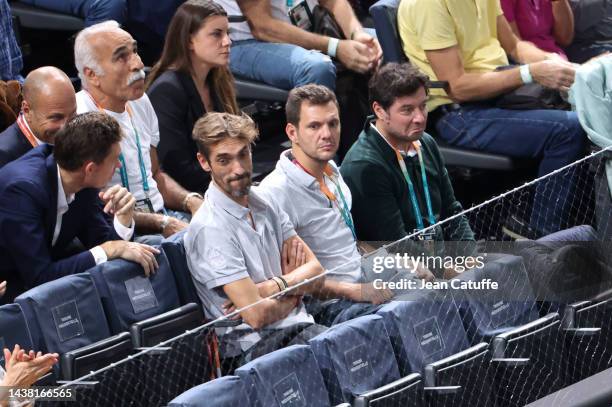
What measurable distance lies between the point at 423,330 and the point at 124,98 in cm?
140

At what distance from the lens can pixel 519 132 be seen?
585 cm

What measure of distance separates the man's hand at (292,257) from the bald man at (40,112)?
34.8 inches

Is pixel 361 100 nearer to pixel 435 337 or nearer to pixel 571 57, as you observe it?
pixel 571 57

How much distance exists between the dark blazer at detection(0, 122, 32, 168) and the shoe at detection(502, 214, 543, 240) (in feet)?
5.62

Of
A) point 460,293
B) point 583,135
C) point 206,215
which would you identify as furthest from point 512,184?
point 206,215

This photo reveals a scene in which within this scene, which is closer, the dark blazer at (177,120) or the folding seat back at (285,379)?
the folding seat back at (285,379)

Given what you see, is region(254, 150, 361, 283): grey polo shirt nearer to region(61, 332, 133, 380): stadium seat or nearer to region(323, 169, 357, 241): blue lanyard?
region(323, 169, 357, 241): blue lanyard

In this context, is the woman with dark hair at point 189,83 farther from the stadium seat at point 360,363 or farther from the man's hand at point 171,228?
the stadium seat at point 360,363

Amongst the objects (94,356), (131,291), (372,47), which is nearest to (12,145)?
(131,291)

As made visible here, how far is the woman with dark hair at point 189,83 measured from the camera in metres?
5.31

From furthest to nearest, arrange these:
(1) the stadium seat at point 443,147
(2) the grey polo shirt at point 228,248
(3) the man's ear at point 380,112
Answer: (1) the stadium seat at point 443,147
(3) the man's ear at point 380,112
(2) the grey polo shirt at point 228,248

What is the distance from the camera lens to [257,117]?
6254 millimetres

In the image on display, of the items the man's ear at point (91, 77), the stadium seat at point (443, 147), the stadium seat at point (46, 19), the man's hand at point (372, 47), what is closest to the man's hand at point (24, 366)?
the man's ear at point (91, 77)

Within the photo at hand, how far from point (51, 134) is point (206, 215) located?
2.15ft
